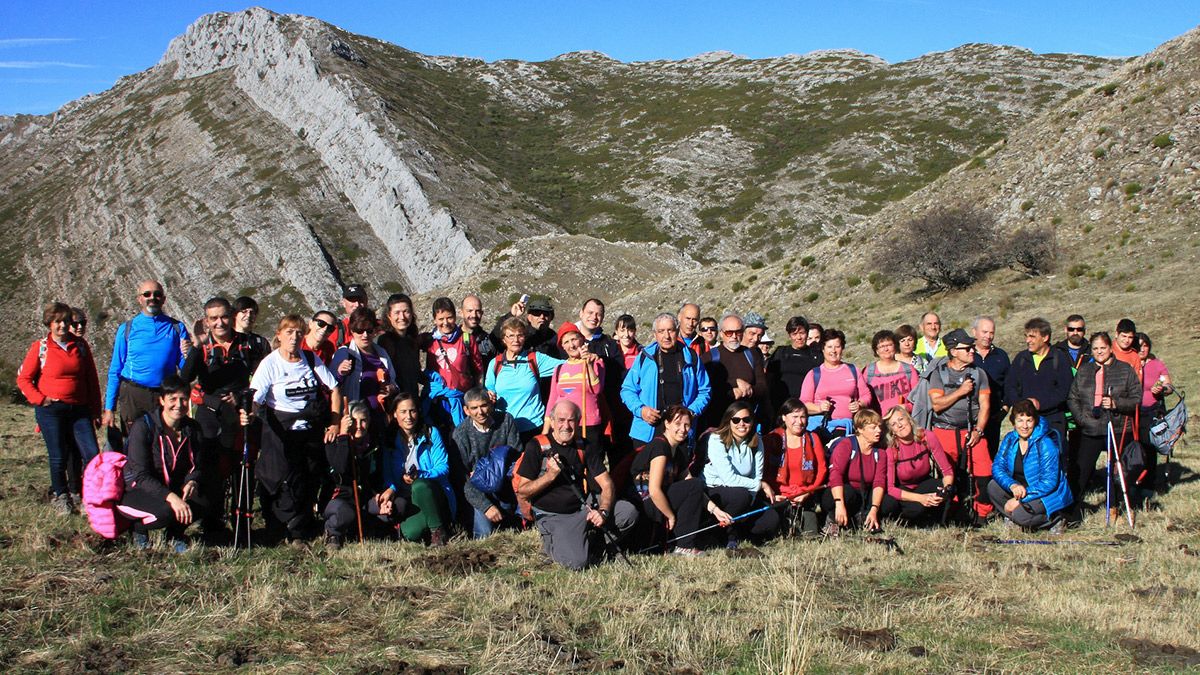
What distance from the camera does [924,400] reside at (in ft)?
28.8

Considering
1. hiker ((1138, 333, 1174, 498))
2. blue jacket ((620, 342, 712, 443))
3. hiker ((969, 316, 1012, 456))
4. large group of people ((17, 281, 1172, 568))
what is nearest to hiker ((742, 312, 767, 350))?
large group of people ((17, 281, 1172, 568))

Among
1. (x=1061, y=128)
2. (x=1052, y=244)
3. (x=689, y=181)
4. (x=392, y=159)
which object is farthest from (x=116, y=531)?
(x=689, y=181)

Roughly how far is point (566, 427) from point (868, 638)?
294 centimetres

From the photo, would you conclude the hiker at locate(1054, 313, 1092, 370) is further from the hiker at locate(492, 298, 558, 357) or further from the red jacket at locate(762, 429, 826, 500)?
the hiker at locate(492, 298, 558, 357)

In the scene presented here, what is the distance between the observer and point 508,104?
10669 cm

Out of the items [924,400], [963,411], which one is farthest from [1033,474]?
[924,400]

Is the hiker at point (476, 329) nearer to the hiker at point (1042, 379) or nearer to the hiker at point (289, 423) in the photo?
the hiker at point (289, 423)

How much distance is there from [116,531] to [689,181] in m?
73.8

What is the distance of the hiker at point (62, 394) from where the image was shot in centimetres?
800

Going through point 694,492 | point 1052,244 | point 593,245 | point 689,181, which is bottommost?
point 694,492

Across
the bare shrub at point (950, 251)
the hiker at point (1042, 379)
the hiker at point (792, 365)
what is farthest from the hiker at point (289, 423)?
the bare shrub at point (950, 251)

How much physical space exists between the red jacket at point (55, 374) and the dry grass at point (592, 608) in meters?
1.19

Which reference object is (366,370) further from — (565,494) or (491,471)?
(565,494)

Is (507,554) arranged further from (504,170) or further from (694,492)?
(504,170)
